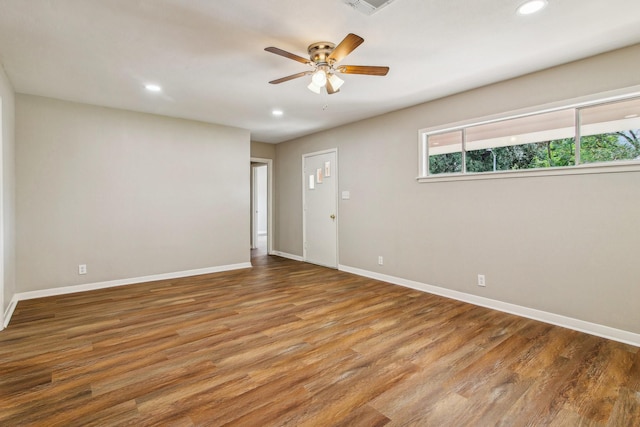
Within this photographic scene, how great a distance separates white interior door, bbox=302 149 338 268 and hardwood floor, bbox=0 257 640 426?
2099 millimetres

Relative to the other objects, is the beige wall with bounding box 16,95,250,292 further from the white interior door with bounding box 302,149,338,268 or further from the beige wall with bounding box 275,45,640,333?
the beige wall with bounding box 275,45,640,333

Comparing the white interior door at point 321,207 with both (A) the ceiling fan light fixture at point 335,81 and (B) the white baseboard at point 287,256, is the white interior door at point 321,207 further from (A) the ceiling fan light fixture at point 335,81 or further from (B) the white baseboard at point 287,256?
(A) the ceiling fan light fixture at point 335,81

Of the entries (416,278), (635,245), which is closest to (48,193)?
(416,278)

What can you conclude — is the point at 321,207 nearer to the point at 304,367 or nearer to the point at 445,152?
the point at 445,152

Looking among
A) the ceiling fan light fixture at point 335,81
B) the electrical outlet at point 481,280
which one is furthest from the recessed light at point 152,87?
the electrical outlet at point 481,280

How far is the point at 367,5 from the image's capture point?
6.63 feet

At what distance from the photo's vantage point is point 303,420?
170 centimetres

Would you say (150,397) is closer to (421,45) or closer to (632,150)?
(421,45)

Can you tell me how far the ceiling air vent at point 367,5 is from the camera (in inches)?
78.0

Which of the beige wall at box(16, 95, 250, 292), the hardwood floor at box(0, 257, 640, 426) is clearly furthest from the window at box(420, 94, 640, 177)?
the beige wall at box(16, 95, 250, 292)

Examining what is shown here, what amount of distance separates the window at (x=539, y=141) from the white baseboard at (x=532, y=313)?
1.51m

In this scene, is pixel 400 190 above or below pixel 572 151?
below

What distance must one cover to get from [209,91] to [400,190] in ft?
9.48

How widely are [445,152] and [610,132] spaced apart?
160 centimetres
